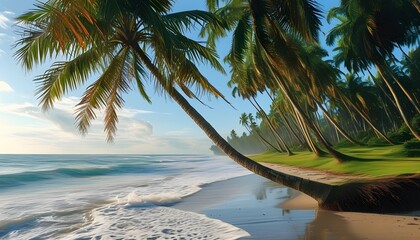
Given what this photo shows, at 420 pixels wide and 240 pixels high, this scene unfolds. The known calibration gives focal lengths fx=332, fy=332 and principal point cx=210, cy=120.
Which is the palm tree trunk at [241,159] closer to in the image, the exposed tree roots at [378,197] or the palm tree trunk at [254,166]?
the palm tree trunk at [254,166]

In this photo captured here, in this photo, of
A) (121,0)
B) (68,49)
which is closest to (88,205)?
(68,49)

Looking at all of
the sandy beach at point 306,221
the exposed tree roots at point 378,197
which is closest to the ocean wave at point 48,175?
the sandy beach at point 306,221

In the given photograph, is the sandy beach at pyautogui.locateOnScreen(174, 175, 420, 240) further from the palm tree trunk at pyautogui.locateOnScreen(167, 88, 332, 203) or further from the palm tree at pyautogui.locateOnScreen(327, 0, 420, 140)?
the palm tree at pyautogui.locateOnScreen(327, 0, 420, 140)

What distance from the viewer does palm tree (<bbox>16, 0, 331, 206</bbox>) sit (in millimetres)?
7090

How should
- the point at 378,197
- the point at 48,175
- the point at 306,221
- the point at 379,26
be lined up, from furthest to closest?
the point at 48,175, the point at 379,26, the point at 378,197, the point at 306,221

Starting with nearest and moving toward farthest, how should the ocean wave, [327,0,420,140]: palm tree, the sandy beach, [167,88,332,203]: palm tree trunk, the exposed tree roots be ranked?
the sandy beach
the exposed tree roots
[167,88,332,203]: palm tree trunk
[327,0,420,140]: palm tree
the ocean wave

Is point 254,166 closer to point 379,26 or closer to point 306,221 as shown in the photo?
point 306,221

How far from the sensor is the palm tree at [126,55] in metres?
7.09

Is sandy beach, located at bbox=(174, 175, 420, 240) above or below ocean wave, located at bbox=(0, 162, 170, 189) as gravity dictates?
below

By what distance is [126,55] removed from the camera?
9.05 metres

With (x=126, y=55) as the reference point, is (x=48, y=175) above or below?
below

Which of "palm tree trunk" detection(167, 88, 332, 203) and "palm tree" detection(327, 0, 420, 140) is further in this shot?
"palm tree" detection(327, 0, 420, 140)

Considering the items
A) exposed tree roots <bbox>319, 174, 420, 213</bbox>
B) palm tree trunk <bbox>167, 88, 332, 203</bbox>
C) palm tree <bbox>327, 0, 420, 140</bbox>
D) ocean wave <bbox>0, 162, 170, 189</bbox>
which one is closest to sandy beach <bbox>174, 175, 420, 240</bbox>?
exposed tree roots <bbox>319, 174, 420, 213</bbox>

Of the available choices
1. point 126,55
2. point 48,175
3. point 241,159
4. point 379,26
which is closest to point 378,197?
point 241,159
